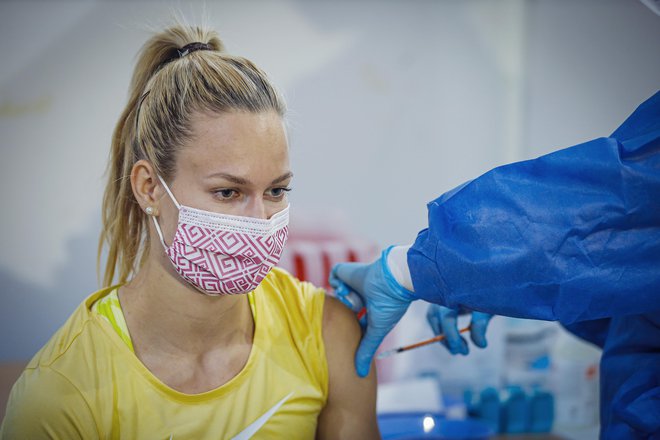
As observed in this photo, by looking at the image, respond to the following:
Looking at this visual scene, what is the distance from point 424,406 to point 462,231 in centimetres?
146

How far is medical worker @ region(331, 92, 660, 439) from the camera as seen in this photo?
1211 millimetres

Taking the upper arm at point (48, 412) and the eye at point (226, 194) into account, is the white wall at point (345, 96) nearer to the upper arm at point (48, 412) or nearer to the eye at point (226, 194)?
the eye at point (226, 194)

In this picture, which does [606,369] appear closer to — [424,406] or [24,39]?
[424,406]

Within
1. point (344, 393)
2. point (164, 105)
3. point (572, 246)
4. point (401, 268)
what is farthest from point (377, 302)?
point (164, 105)

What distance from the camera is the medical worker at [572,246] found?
121cm

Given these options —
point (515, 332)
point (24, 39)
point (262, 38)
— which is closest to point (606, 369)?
point (515, 332)

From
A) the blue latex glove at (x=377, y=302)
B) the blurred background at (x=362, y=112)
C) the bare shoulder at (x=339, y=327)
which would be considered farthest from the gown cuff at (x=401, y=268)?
the blurred background at (x=362, y=112)

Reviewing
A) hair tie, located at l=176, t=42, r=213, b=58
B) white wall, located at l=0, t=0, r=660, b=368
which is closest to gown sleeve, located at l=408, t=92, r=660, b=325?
hair tie, located at l=176, t=42, r=213, b=58

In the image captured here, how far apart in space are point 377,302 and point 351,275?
176 mm

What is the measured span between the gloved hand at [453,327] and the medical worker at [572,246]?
31cm

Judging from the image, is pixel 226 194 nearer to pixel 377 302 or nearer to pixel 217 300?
pixel 217 300

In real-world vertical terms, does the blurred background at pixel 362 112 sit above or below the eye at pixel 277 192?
above

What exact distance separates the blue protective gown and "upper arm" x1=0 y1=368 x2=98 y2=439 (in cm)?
79

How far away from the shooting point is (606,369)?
5.12ft
